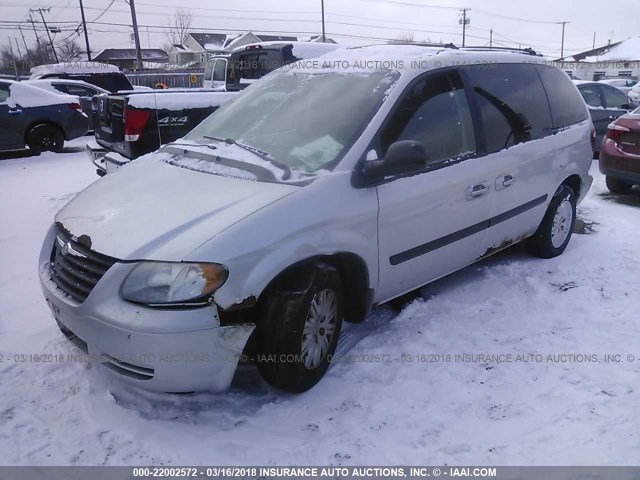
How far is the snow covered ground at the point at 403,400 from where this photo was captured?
243 centimetres

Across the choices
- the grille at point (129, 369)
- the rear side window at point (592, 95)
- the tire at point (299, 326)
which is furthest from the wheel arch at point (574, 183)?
the rear side window at point (592, 95)

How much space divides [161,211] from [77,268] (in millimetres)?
510

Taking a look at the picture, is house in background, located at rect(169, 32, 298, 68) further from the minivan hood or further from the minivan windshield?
the minivan hood

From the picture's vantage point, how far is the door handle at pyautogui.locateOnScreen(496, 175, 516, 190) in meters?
3.80

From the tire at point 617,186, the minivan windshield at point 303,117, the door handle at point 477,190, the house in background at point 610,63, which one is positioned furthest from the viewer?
the house in background at point 610,63

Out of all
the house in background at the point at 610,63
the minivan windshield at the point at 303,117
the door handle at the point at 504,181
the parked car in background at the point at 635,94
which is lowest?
the house in background at the point at 610,63

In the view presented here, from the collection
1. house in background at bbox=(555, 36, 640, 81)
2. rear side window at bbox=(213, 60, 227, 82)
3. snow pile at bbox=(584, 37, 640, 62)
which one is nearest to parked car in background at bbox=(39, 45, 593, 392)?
rear side window at bbox=(213, 60, 227, 82)

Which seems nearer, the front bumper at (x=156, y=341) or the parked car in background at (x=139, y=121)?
the front bumper at (x=156, y=341)

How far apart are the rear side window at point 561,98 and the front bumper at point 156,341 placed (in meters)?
3.49

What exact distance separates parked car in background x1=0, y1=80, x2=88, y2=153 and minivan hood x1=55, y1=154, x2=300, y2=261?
26.2 feet

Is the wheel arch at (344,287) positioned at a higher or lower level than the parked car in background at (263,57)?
lower

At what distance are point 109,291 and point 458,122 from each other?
2.47m

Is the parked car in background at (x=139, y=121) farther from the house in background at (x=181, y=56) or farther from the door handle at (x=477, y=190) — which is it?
the house in background at (x=181, y=56)

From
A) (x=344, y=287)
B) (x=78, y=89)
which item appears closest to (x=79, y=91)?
(x=78, y=89)
